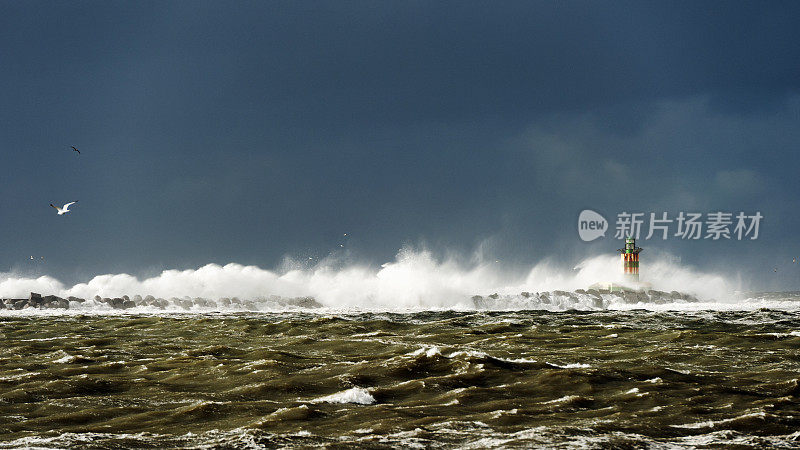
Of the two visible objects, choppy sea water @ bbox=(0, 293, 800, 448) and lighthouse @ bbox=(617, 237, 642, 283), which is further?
lighthouse @ bbox=(617, 237, 642, 283)

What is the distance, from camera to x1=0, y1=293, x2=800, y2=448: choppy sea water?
9789 millimetres

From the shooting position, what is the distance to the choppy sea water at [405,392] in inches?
A: 385

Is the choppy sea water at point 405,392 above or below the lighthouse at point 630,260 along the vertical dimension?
below

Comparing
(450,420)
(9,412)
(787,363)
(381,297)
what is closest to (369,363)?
(450,420)

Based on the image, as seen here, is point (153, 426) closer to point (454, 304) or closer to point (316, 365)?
point (316, 365)

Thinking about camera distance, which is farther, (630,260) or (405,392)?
(630,260)

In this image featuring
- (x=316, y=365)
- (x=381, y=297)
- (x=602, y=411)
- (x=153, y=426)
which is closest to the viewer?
(x=153, y=426)

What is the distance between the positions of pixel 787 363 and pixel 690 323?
1280 cm

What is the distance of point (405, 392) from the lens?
42.4ft

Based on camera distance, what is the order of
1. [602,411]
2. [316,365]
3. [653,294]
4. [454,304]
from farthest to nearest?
[653,294] → [454,304] → [316,365] → [602,411]

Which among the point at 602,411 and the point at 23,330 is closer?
the point at 602,411

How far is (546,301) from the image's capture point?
50.7 m

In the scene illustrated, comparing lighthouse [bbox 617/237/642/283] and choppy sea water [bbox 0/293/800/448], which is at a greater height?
lighthouse [bbox 617/237/642/283]

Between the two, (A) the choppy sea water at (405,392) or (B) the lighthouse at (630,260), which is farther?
(B) the lighthouse at (630,260)
